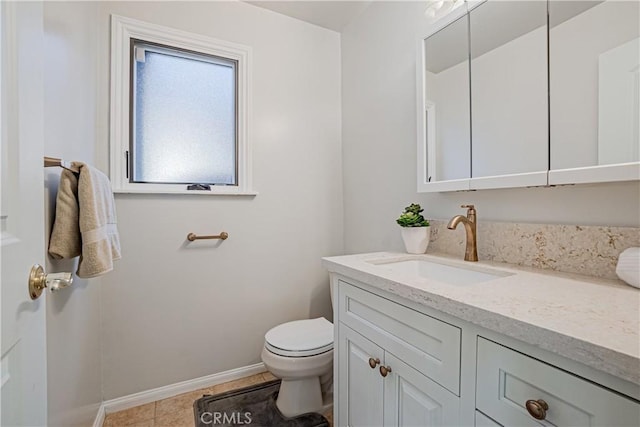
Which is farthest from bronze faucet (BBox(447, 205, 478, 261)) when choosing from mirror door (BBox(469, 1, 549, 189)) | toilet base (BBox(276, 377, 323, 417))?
toilet base (BBox(276, 377, 323, 417))

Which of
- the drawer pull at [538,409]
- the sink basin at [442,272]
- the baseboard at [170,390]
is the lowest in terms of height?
the baseboard at [170,390]

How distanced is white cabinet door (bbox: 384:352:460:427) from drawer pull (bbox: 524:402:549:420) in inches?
7.4

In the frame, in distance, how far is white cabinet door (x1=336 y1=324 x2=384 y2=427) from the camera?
39.8 inches

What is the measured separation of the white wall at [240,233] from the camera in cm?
163

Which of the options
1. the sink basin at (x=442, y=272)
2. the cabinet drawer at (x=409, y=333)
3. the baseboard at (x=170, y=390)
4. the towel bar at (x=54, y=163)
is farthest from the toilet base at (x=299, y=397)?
the towel bar at (x=54, y=163)

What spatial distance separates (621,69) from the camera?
85 cm

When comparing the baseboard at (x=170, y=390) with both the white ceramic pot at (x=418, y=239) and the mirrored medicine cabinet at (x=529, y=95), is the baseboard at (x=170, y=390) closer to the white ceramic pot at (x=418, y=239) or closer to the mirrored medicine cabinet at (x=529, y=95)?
the white ceramic pot at (x=418, y=239)

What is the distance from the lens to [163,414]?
1586mm

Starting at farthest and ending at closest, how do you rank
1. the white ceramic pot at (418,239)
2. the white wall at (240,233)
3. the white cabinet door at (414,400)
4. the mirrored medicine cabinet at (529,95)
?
the white wall at (240,233)
the white ceramic pot at (418,239)
the mirrored medicine cabinet at (529,95)
the white cabinet door at (414,400)

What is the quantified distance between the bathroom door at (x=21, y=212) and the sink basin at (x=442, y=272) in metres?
0.97

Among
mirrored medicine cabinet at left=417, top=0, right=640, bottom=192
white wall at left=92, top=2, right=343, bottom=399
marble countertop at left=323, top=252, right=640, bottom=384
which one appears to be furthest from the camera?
white wall at left=92, top=2, right=343, bottom=399

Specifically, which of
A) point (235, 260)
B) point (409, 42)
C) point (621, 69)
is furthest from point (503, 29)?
point (235, 260)

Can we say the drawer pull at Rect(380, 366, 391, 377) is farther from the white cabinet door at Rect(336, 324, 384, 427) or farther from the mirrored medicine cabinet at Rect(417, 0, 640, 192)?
the mirrored medicine cabinet at Rect(417, 0, 640, 192)

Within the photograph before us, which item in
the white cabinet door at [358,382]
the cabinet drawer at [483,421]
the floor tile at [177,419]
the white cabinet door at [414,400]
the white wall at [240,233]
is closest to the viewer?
the cabinet drawer at [483,421]
